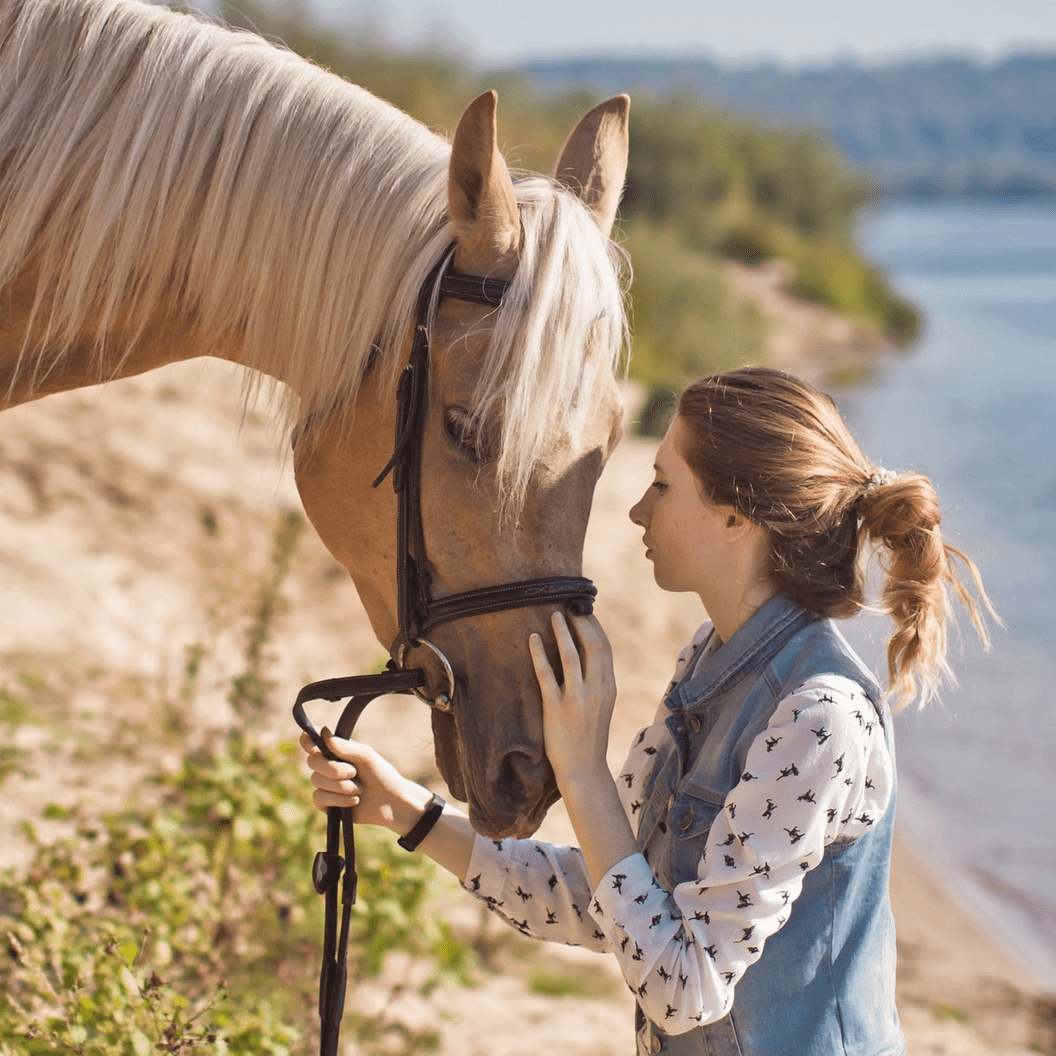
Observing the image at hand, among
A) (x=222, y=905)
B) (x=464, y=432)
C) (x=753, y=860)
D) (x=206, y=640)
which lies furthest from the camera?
(x=206, y=640)

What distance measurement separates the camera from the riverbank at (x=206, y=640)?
367cm

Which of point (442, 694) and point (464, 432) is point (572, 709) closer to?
point (442, 694)

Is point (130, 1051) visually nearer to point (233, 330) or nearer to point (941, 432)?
point (233, 330)

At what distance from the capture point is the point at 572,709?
1580 millimetres

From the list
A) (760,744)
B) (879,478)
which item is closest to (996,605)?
(879,478)

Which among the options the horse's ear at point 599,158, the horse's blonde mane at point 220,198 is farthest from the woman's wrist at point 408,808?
the horse's ear at point 599,158

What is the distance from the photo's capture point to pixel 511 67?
23438 mm

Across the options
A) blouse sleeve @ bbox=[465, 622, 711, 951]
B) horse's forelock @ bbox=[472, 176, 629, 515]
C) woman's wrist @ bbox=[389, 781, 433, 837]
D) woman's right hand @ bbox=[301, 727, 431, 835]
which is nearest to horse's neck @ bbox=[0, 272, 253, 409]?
horse's forelock @ bbox=[472, 176, 629, 515]

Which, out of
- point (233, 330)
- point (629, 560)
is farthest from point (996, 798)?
point (233, 330)

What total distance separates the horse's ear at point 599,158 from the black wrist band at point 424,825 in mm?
1115

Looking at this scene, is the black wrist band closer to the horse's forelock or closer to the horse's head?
the horse's head

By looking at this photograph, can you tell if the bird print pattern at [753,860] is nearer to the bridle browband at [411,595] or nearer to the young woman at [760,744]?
the young woman at [760,744]

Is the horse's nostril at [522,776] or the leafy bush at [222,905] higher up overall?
the horse's nostril at [522,776]

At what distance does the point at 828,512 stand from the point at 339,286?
0.86 metres
